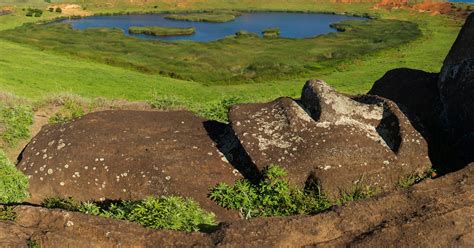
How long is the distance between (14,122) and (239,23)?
12721 centimetres

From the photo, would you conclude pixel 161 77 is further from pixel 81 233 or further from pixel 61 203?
pixel 81 233

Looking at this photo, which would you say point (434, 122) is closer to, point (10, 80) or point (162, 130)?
point (162, 130)

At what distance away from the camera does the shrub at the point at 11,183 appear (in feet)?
46.6

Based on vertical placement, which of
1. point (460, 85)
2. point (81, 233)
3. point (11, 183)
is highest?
point (460, 85)

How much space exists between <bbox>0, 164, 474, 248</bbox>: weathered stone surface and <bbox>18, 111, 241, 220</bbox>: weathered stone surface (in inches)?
153

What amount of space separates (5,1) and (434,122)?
7750 inches

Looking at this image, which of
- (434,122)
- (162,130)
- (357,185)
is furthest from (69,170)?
(434,122)

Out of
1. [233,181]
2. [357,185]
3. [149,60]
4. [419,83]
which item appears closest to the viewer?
[357,185]

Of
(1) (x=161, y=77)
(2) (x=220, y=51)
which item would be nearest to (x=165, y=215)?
(1) (x=161, y=77)

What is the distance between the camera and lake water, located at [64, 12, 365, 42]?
120812 mm

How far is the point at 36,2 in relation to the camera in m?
188

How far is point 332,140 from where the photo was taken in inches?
587

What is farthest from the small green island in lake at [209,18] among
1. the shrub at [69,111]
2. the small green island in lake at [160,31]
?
the shrub at [69,111]

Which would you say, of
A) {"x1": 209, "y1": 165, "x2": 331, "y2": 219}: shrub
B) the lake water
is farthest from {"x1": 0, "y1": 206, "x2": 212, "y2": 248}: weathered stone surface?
the lake water
